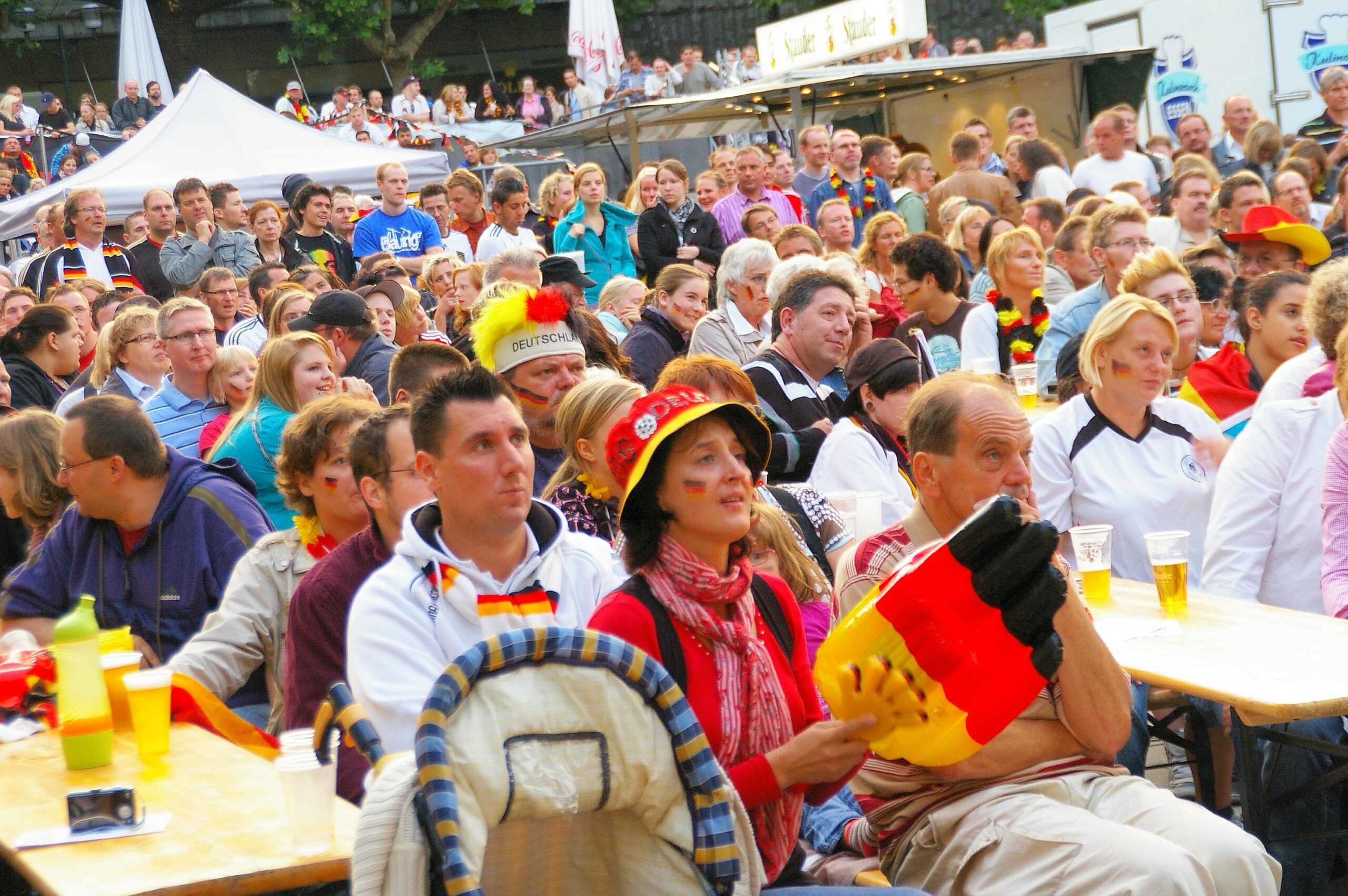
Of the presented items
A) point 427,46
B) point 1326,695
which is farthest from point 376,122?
point 1326,695

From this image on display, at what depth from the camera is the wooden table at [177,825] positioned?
8.52 ft

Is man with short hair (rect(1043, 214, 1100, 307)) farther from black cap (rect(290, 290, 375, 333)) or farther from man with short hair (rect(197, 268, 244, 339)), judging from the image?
man with short hair (rect(197, 268, 244, 339))

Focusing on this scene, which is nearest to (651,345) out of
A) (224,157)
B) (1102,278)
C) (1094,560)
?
(1102,278)

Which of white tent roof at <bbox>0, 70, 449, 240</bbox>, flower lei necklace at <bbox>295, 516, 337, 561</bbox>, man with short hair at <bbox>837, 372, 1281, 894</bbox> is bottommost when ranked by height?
man with short hair at <bbox>837, 372, 1281, 894</bbox>

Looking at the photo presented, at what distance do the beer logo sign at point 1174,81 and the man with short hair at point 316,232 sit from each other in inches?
389

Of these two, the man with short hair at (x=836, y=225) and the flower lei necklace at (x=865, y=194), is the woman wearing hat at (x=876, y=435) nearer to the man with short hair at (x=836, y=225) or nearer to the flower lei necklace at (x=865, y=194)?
the man with short hair at (x=836, y=225)

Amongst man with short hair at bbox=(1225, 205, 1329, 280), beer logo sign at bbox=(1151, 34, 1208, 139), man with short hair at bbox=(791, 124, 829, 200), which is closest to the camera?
man with short hair at bbox=(1225, 205, 1329, 280)

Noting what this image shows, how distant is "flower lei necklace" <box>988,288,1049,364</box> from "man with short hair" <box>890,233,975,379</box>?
0.70 ft

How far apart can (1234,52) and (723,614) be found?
50.2 feet

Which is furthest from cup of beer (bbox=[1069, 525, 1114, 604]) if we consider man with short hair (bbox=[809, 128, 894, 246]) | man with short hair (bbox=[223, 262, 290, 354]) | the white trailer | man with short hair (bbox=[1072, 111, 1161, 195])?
the white trailer

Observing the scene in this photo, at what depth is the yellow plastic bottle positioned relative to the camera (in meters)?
3.33

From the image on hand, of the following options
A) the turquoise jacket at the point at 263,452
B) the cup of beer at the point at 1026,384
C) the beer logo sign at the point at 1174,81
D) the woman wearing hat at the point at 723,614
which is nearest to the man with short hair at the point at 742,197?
the cup of beer at the point at 1026,384

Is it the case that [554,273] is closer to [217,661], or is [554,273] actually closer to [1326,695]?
[217,661]

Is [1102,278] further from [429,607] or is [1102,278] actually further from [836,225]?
[429,607]
